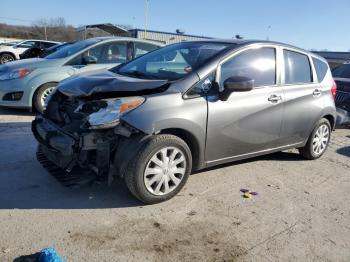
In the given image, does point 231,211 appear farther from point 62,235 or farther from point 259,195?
point 62,235

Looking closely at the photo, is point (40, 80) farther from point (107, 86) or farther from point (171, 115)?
point (171, 115)

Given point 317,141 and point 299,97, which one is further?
point 317,141

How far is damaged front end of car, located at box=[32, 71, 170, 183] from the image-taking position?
3650mm

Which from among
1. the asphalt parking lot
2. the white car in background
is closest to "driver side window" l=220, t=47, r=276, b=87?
the asphalt parking lot

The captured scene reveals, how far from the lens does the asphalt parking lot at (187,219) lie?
3098 millimetres

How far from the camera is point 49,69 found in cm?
733

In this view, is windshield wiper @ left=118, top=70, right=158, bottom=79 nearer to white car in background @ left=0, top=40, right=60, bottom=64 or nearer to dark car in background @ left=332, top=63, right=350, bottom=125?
dark car in background @ left=332, top=63, right=350, bottom=125

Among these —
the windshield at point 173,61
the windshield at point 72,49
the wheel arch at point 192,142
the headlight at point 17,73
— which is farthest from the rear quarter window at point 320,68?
the headlight at point 17,73

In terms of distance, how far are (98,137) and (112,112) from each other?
0.28 metres

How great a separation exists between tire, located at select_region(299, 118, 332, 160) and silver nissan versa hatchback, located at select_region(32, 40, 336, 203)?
0.43 m

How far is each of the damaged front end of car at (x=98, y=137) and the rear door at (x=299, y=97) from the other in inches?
79.1

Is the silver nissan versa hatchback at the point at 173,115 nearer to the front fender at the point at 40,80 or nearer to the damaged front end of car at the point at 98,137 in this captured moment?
the damaged front end of car at the point at 98,137

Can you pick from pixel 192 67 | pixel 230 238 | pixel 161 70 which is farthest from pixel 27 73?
pixel 230 238

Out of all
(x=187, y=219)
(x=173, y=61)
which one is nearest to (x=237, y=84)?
(x=173, y=61)
